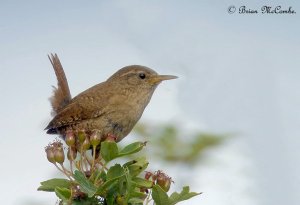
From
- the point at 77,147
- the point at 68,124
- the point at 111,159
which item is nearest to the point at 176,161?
the point at 68,124

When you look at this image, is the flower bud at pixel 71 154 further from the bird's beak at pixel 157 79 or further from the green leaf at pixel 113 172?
the bird's beak at pixel 157 79

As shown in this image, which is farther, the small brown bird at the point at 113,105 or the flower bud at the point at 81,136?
the small brown bird at the point at 113,105

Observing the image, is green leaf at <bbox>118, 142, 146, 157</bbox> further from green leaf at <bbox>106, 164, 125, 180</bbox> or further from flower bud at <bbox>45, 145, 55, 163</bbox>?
flower bud at <bbox>45, 145, 55, 163</bbox>

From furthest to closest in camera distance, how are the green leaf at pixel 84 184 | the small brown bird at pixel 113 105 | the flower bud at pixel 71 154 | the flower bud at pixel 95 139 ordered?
the small brown bird at pixel 113 105 < the flower bud at pixel 95 139 < the flower bud at pixel 71 154 < the green leaf at pixel 84 184

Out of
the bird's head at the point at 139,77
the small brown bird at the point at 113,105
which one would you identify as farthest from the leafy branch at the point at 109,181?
the bird's head at the point at 139,77

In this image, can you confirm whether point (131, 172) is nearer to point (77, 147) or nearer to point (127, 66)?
point (77, 147)
